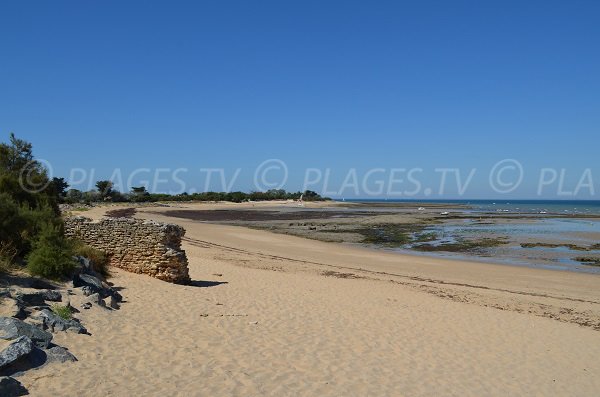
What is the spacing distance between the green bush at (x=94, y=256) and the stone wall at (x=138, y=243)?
0.62 meters

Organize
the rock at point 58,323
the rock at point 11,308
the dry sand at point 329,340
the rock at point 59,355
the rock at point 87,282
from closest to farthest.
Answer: the rock at point 59,355 < the dry sand at point 329,340 < the rock at point 11,308 < the rock at point 58,323 < the rock at point 87,282

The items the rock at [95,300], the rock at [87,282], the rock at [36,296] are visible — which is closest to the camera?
the rock at [36,296]

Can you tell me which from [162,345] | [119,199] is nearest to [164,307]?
[162,345]

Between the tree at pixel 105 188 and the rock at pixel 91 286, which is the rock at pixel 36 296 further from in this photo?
the tree at pixel 105 188

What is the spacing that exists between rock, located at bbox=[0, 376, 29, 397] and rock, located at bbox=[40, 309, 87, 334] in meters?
1.70

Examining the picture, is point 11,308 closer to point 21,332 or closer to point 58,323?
point 58,323

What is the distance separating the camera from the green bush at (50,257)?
9.02 metres

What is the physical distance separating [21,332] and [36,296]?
5.37ft

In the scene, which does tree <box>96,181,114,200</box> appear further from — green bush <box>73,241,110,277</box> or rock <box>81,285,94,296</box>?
rock <box>81,285,94,296</box>

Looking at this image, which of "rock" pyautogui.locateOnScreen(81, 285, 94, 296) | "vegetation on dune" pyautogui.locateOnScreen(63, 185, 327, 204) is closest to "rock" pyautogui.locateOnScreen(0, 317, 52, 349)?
"rock" pyautogui.locateOnScreen(81, 285, 94, 296)

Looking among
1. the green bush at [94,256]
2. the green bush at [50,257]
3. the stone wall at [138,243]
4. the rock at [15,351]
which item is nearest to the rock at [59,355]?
the rock at [15,351]

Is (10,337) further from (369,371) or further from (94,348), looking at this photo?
(369,371)

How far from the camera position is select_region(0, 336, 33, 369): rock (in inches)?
209

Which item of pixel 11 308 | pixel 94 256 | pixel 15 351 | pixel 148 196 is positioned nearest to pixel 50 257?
pixel 11 308
